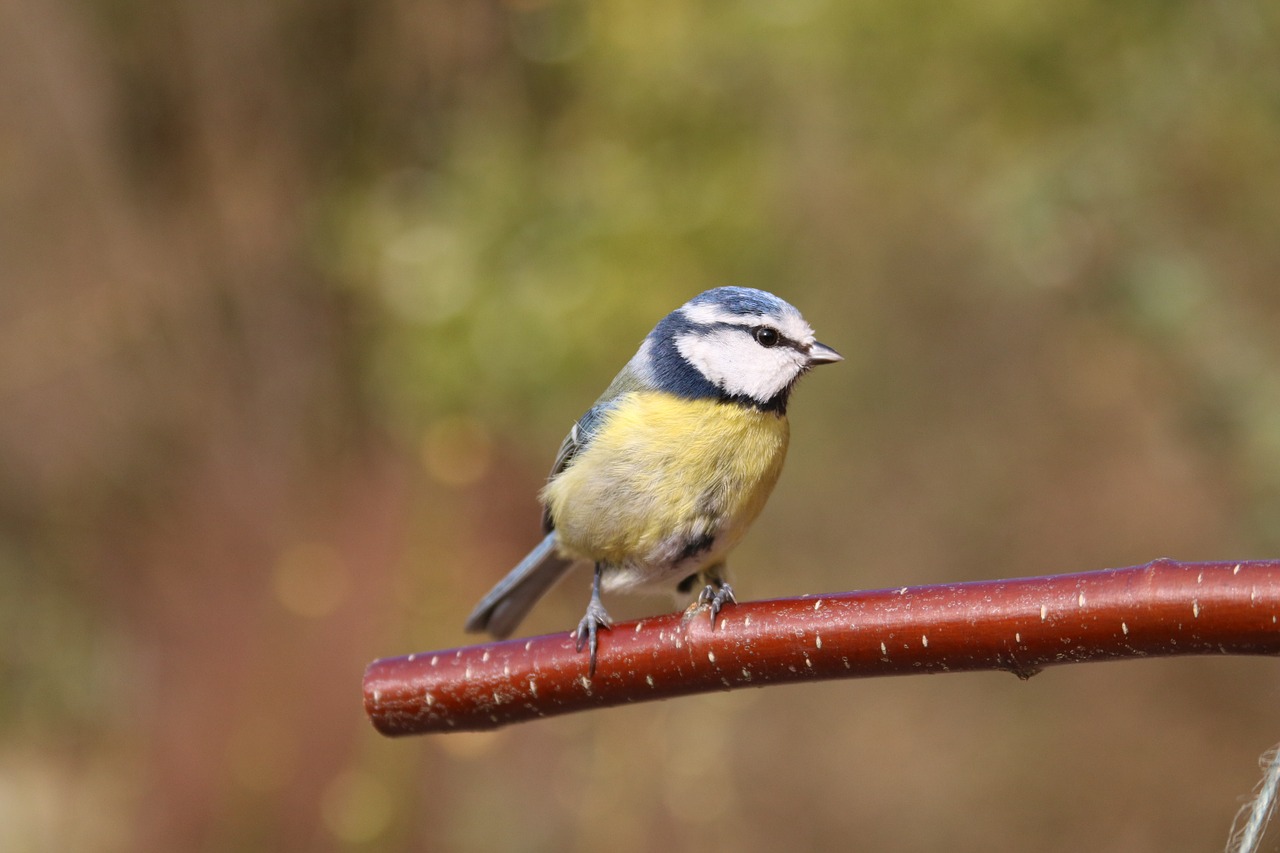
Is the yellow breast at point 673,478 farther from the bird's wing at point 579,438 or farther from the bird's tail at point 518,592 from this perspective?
the bird's tail at point 518,592

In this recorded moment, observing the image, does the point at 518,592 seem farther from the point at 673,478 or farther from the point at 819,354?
the point at 819,354

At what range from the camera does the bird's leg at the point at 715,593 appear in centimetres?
121

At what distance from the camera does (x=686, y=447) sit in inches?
56.9

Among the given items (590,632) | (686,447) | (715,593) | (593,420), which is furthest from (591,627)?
(593,420)

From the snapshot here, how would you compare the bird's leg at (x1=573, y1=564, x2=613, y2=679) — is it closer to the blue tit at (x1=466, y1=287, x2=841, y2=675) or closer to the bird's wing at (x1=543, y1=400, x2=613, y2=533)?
the blue tit at (x1=466, y1=287, x2=841, y2=675)

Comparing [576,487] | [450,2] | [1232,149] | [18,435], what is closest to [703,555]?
[576,487]

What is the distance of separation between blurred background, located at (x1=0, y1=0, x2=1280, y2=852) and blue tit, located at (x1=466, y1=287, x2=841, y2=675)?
1.06m

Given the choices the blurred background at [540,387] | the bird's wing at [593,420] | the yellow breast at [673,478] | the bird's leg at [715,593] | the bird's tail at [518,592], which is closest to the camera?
the bird's leg at [715,593]

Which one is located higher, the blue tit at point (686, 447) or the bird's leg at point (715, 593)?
the blue tit at point (686, 447)

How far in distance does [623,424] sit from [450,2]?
2277 millimetres

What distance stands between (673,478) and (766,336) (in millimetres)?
243

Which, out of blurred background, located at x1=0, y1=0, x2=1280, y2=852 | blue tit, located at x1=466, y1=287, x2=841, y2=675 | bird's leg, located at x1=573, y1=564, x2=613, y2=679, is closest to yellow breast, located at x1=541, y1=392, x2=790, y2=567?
blue tit, located at x1=466, y1=287, x2=841, y2=675

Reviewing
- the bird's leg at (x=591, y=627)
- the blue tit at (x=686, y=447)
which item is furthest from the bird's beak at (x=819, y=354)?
the bird's leg at (x=591, y=627)

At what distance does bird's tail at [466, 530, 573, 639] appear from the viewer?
67.2 inches
